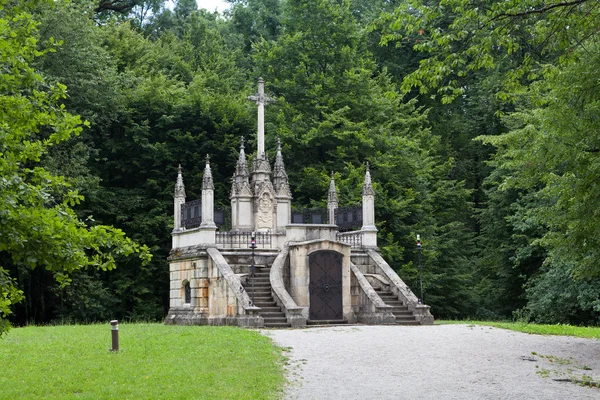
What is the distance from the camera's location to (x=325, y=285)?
26.1 meters

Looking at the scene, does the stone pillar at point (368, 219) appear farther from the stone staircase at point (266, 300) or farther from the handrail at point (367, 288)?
the stone staircase at point (266, 300)

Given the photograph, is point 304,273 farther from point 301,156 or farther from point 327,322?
point 301,156

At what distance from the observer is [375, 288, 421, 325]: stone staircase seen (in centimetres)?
2566

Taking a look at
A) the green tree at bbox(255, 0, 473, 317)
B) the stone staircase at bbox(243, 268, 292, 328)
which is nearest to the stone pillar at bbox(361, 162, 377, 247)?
the stone staircase at bbox(243, 268, 292, 328)

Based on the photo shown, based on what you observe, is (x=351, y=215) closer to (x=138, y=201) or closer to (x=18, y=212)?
(x=138, y=201)

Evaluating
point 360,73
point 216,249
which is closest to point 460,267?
point 360,73

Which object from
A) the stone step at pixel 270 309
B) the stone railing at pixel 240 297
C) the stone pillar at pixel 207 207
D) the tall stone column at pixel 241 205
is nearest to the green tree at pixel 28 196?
the stone railing at pixel 240 297

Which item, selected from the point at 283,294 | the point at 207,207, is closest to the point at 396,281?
the point at 283,294

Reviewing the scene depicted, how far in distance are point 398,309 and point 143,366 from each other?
42.8 ft

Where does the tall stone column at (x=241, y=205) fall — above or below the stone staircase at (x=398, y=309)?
above

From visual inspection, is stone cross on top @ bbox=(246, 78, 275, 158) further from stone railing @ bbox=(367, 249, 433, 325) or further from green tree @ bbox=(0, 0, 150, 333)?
green tree @ bbox=(0, 0, 150, 333)

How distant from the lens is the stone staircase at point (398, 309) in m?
25.7

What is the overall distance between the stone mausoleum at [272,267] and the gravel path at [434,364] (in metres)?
3.20

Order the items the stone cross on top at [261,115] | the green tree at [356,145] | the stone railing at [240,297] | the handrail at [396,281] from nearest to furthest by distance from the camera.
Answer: the stone railing at [240,297] < the handrail at [396,281] < the stone cross on top at [261,115] < the green tree at [356,145]
